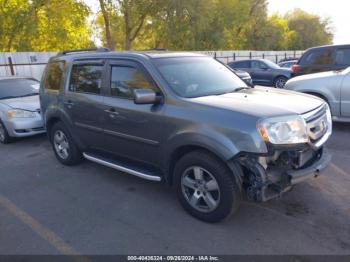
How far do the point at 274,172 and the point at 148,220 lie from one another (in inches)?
58.0

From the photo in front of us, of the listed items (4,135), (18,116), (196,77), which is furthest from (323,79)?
(4,135)

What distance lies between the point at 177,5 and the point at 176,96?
948 inches

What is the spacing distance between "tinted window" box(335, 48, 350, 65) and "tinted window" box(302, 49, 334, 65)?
148mm

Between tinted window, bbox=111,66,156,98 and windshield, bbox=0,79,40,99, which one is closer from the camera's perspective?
tinted window, bbox=111,66,156,98

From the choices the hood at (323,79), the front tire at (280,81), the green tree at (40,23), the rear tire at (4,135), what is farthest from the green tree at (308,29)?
the rear tire at (4,135)

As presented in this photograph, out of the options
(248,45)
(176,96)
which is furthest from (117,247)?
(248,45)

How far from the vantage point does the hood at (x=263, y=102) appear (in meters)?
3.01

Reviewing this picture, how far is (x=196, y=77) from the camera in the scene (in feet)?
12.8

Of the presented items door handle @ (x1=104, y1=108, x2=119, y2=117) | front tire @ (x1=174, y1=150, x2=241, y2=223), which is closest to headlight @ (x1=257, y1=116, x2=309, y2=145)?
front tire @ (x1=174, y1=150, x2=241, y2=223)

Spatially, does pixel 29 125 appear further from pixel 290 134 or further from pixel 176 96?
pixel 290 134

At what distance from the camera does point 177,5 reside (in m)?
25.4

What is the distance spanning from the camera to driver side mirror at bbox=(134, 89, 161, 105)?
3.34m

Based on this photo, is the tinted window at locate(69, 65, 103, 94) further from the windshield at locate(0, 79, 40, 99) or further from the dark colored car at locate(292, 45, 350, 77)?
the dark colored car at locate(292, 45, 350, 77)

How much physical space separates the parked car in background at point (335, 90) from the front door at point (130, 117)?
176 inches
